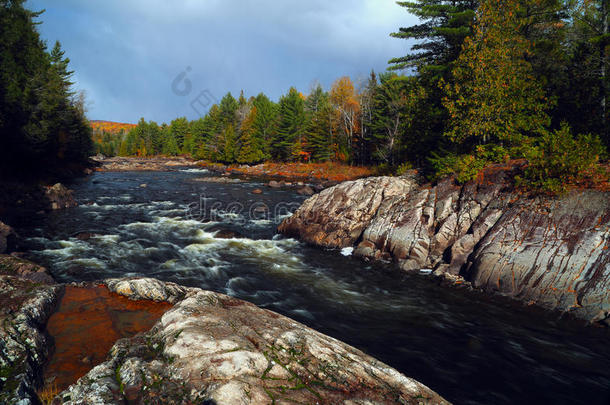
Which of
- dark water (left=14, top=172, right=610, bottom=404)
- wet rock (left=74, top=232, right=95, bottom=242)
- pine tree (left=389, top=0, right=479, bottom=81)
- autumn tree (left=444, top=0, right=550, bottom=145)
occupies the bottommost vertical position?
dark water (left=14, top=172, right=610, bottom=404)

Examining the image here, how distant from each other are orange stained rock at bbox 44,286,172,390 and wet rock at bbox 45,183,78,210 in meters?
19.8

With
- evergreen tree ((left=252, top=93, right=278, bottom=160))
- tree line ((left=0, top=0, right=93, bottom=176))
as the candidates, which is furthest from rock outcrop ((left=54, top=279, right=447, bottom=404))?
evergreen tree ((left=252, top=93, right=278, bottom=160))

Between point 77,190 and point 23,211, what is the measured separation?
1211 cm

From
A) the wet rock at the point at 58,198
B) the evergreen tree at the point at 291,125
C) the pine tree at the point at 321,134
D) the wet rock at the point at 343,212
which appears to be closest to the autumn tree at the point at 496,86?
the wet rock at the point at 343,212

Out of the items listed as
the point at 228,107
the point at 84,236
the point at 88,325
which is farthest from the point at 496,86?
the point at 228,107

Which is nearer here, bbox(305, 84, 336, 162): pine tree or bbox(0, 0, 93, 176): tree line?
bbox(0, 0, 93, 176): tree line

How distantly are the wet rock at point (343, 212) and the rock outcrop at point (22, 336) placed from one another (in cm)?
1201

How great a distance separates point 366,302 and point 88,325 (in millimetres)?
8211

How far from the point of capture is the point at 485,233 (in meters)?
12.0

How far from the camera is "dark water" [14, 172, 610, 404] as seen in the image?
6938mm

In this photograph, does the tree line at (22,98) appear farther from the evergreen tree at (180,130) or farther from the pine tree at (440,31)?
the evergreen tree at (180,130)

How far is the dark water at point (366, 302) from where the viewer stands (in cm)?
694

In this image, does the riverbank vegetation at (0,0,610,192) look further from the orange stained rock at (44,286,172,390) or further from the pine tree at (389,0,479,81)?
the orange stained rock at (44,286,172,390)

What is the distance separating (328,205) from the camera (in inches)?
682
